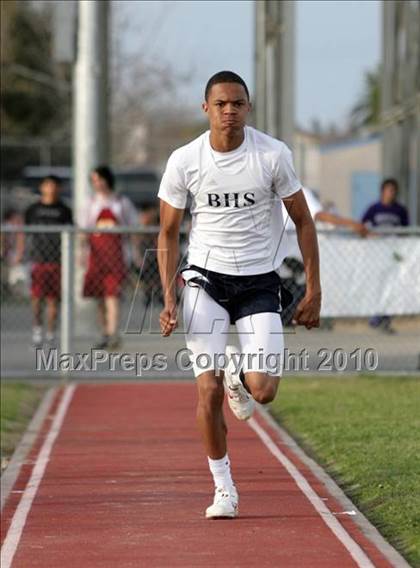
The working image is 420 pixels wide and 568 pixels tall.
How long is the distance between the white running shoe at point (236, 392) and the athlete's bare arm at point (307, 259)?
46 centimetres

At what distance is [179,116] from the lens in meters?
51.4

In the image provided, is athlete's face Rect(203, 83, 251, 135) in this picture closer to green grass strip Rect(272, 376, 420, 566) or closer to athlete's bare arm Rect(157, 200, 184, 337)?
athlete's bare arm Rect(157, 200, 184, 337)

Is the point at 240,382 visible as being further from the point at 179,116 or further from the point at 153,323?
the point at 179,116

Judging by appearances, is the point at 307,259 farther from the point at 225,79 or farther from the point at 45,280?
the point at 45,280

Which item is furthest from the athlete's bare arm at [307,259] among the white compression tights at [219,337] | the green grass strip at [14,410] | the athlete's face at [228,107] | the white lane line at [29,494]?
the green grass strip at [14,410]

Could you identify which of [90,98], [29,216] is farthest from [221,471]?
[90,98]

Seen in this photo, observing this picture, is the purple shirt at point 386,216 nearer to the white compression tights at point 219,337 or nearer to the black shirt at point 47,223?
the black shirt at point 47,223

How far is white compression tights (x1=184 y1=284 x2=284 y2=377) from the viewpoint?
27.5ft

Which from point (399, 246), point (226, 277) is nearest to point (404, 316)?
point (399, 246)

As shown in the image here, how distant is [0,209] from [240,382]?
26.9 m

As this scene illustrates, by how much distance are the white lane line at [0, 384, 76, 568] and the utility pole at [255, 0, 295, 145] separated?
6472 millimetres

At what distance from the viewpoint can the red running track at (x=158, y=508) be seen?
307 inches

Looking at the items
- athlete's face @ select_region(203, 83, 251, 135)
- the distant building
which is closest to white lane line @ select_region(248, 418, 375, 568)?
athlete's face @ select_region(203, 83, 251, 135)

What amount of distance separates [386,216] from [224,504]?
1210cm
